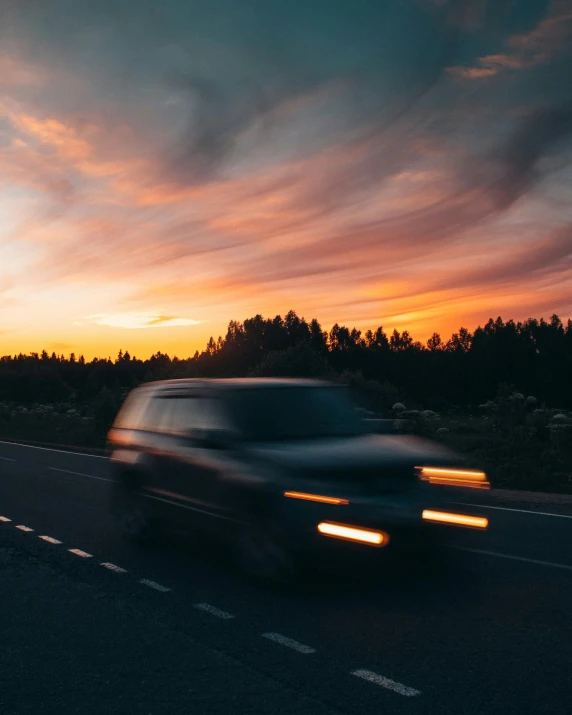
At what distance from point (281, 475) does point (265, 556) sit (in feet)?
2.78

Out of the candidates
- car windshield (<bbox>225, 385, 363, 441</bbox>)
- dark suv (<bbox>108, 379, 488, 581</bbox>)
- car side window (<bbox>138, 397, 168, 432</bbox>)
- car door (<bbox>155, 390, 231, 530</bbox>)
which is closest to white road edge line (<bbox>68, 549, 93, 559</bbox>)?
dark suv (<bbox>108, 379, 488, 581</bbox>)

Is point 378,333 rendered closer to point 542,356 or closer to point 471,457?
Result: point 542,356

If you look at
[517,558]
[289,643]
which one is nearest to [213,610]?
[289,643]

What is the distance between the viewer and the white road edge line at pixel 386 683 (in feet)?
15.1

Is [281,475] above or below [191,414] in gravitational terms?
below

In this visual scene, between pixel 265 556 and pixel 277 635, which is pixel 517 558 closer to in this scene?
pixel 265 556

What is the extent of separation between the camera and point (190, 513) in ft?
27.6

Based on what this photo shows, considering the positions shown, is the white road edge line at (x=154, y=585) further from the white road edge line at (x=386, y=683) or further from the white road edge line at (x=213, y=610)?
the white road edge line at (x=386, y=683)

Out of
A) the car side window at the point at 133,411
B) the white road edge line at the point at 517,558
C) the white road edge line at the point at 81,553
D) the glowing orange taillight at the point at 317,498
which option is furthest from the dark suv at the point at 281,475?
the white road edge line at the point at 517,558

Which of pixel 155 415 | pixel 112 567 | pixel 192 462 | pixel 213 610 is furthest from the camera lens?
pixel 155 415

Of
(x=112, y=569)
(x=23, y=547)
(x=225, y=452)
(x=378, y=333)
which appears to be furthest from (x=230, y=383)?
(x=378, y=333)

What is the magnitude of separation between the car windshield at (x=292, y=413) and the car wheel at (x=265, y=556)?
991 mm

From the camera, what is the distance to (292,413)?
829 cm

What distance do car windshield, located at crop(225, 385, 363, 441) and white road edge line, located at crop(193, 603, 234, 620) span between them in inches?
70.3
